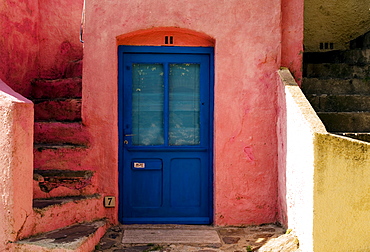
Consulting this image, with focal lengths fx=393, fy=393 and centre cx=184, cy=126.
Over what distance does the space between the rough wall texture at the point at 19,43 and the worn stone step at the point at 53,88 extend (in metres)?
0.13

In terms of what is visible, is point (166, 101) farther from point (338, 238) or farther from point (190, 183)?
point (338, 238)

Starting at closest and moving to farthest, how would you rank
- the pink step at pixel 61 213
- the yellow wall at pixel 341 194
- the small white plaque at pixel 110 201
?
the yellow wall at pixel 341 194 → the pink step at pixel 61 213 → the small white plaque at pixel 110 201

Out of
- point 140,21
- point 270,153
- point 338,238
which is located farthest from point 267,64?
point 338,238

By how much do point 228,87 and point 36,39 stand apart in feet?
10.5

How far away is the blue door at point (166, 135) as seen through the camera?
202 inches

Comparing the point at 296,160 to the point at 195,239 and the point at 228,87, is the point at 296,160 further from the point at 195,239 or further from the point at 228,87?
the point at 195,239

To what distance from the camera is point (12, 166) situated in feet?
11.9

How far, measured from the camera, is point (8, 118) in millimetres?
3605

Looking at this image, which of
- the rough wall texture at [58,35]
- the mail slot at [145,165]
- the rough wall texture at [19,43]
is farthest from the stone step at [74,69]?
the mail slot at [145,165]

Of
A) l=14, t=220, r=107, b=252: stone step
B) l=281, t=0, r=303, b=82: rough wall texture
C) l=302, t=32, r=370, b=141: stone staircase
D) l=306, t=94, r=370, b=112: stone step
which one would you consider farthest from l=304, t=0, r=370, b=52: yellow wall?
l=14, t=220, r=107, b=252: stone step

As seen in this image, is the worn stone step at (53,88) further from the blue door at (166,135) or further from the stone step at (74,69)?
the blue door at (166,135)

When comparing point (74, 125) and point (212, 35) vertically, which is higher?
point (212, 35)

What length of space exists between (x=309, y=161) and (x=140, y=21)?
2.68 meters

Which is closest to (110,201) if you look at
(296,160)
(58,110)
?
(58,110)
